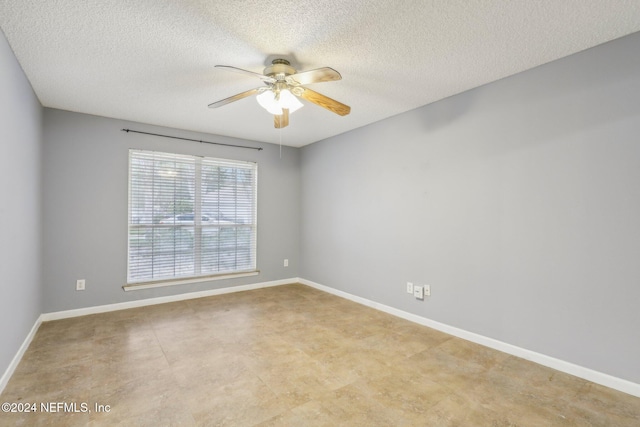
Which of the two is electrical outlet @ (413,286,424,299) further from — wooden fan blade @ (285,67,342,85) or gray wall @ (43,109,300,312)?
gray wall @ (43,109,300,312)

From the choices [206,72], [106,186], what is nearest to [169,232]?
[106,186]

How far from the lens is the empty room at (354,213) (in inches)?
74.9

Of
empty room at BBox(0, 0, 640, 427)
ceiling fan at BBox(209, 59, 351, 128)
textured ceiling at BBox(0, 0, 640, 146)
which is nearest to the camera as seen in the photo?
textured ceiling at BBox(0, 0, 640, 146)

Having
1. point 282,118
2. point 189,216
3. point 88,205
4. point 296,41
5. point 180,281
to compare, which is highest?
point 296,41

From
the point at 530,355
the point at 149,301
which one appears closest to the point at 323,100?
the point at 530,355

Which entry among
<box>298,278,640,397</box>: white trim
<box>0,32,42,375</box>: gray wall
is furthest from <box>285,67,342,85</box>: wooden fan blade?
<box>298,278,640,397</box>: white trim

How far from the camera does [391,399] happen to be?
1.98 m

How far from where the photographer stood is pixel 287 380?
221 cm

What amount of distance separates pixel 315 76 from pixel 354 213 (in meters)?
2.40

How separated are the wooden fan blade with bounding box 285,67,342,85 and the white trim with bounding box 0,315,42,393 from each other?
291 centimetres

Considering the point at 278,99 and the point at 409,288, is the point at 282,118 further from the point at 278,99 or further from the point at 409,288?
the point at 409,288

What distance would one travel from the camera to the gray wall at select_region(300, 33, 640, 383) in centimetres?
Answer: 209

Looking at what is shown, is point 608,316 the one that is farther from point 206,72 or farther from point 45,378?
point 45,378

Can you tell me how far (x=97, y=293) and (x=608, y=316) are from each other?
503 cm
